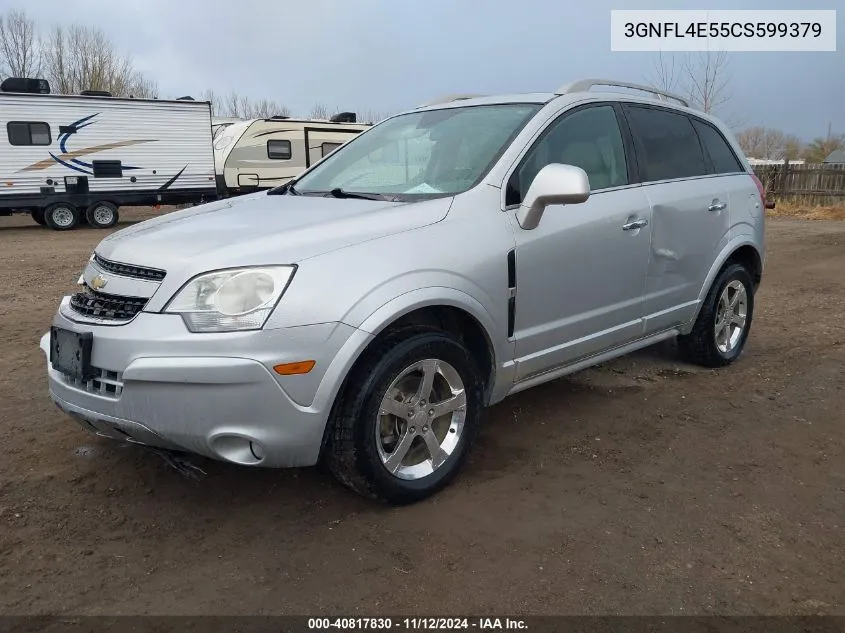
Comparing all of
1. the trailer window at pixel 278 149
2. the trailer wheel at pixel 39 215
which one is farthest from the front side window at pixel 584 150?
the trailer window at pixel 278 149

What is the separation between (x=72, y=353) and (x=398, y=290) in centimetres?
133

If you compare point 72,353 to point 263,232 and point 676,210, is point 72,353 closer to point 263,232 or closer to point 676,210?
point 263,232

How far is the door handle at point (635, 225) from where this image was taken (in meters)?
3.88

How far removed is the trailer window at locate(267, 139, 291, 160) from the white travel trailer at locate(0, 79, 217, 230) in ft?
5.36

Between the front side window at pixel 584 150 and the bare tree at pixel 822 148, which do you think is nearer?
the front side window at pixel 584 150

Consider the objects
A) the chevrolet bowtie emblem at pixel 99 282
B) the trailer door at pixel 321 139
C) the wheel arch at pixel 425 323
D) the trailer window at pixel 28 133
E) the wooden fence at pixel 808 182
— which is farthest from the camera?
the wooden fence at pixel 808 182

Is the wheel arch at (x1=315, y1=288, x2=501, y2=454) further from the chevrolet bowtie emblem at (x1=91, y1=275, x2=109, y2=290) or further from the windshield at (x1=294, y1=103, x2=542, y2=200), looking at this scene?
the chevrolet bowtie emblem at (x1=91, y1=275, x2=109, y2=290)

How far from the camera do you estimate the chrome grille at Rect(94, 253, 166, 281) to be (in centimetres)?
276

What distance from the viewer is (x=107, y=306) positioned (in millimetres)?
2857

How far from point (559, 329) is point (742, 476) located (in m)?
1.11

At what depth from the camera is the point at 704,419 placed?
4.11 m

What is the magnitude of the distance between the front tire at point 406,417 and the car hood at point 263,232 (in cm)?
47

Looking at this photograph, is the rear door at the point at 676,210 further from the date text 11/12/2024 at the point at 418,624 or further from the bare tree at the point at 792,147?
the bare tree at the point at 792,147

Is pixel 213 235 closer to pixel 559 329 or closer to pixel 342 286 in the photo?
pixel 342 286
